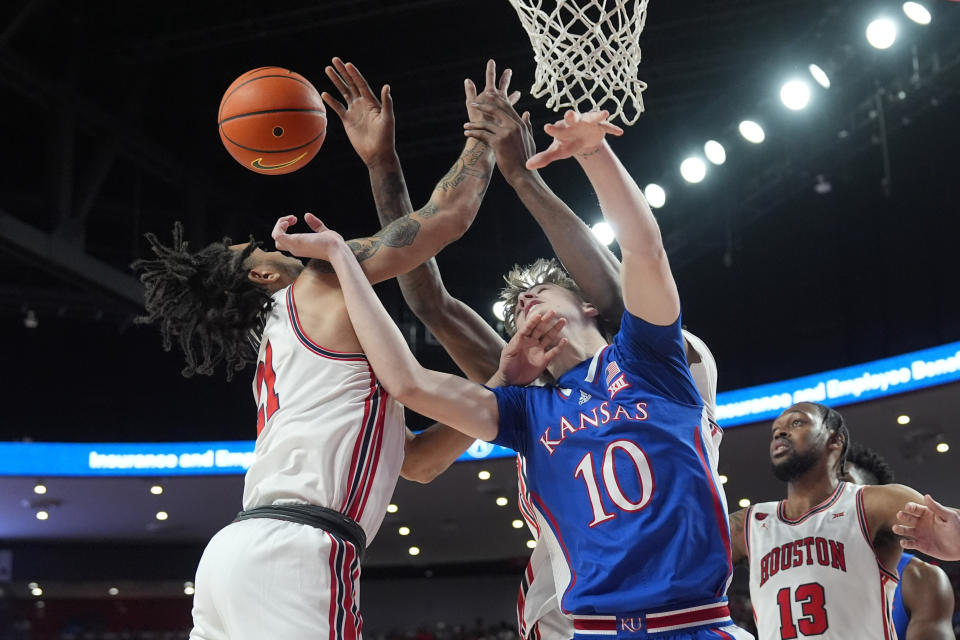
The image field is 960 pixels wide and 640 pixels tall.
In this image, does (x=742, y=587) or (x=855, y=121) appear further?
(x=742, y=587)

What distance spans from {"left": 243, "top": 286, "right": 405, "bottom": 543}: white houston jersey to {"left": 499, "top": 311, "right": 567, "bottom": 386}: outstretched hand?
13.0 inches

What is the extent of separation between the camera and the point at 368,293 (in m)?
2.61

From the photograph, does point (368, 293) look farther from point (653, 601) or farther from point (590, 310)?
point (653, 601)

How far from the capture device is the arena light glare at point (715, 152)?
9125 mm

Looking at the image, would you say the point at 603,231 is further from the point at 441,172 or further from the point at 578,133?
the point at 578,133

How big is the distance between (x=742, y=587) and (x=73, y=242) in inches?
488

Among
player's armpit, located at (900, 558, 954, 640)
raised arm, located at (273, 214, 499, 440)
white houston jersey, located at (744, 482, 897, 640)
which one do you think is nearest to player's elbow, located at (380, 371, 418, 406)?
raised arm, located at (273, 214, 499, 440)

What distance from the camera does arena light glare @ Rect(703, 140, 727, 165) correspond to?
9.12 m

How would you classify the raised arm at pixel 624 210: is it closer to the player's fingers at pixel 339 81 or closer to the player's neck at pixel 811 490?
the player's fingers at pixel 339 81

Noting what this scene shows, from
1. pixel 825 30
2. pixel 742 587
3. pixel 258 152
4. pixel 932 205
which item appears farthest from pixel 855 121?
pixel 742 587

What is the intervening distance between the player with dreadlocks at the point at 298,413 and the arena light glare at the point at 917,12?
5.01m

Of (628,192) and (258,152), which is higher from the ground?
(258,152)

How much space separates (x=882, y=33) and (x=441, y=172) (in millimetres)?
5351

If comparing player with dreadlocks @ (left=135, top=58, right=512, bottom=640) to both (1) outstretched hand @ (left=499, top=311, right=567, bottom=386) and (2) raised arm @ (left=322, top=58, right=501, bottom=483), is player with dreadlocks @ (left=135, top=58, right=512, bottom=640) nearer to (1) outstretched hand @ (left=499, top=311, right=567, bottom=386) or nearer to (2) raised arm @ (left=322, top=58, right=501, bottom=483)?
(2) raised arm @ (left=322, top=58, right=501, bottom=483)
